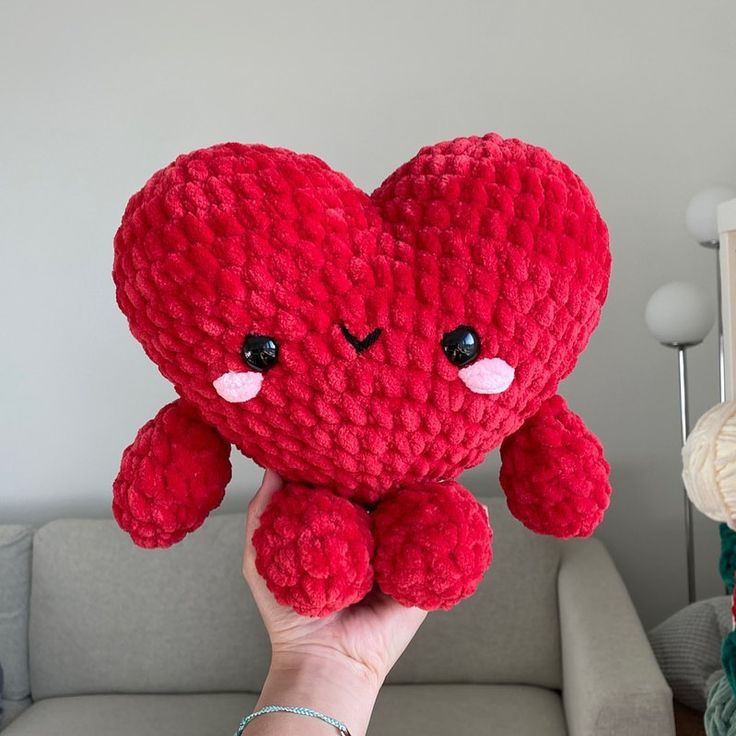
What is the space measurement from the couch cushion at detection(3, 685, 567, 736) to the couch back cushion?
1.7 inches

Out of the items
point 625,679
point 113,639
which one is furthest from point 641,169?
point 113,639

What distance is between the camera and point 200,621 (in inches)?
75.8

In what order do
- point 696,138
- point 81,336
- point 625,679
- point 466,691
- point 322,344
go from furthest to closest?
point 81,336 → point 696,138 → point 466,691 → point 625,679 → point 322,344

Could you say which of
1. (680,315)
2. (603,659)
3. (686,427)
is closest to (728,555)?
(603,659)

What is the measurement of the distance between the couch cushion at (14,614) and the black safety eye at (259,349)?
177 cm

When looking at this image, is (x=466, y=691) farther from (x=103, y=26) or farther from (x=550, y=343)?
(x=103, y=26)

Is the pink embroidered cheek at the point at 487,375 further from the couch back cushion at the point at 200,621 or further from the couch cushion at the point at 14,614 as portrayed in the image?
the couch cushion at the point at 14,614

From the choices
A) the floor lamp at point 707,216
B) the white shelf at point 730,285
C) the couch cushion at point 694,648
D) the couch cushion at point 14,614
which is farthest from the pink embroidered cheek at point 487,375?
the couch cushion at point 14,614

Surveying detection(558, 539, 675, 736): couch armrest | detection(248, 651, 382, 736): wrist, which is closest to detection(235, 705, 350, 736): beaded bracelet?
detection(248, 651, 382, 736): wrist

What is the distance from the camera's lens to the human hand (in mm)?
631

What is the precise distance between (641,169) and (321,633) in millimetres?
1693

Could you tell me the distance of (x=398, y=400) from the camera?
497mm

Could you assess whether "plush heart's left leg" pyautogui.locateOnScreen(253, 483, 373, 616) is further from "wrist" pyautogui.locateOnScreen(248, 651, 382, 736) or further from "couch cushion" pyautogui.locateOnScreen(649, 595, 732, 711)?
"couch cushion" pyautogui.locateOnScreen(649, 595, 732, 711)

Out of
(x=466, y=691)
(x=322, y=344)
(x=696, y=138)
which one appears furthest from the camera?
(x=696, y=138)
